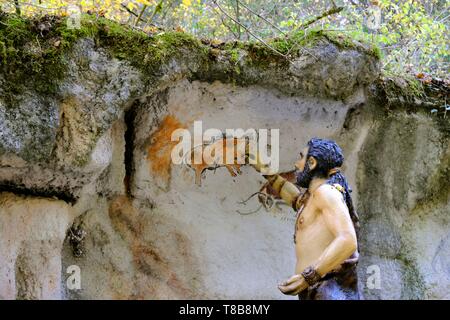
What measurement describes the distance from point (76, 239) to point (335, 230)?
Result: 246 centimetres

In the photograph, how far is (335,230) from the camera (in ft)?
10.6

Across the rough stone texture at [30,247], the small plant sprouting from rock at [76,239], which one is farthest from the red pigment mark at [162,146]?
the rough stone texture at [30,247]

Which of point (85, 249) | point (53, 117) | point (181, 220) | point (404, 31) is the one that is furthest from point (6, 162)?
point (404, 31)

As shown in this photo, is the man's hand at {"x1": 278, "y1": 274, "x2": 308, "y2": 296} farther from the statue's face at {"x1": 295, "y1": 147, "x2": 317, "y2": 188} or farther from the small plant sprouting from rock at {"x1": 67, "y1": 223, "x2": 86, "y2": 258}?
the small plant sprouting from rock at {"x1": 67, "y1": 223, "x2": 86, "y2": 258}

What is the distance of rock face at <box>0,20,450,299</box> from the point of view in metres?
4.28

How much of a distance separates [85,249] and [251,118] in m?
1.74

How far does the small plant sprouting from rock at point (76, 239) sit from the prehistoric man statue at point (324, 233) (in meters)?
2.04

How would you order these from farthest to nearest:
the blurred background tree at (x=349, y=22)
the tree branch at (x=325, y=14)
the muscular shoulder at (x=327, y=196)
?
1. the blurred background tree at (x=349, y=22)
2. the tree branch at (x=325, y=14)
3. the muscular shoulder at (x=327, y=196)

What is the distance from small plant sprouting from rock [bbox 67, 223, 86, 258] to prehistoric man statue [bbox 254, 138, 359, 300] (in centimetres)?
204

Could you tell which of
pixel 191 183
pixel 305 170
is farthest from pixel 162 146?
pixel 305 170

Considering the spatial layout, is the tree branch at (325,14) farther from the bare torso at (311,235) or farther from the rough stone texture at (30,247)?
the rough stone texture at (30,247)

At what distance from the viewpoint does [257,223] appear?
18.1 feet

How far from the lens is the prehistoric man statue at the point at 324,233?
10.5 ft

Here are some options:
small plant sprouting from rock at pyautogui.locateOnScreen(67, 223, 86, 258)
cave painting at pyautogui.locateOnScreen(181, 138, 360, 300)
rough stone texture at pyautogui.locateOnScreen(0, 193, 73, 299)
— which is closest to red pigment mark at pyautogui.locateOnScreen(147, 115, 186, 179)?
small plant sprouting from rock at pyautogui.locateOnScreen(67, 223, 86, 258)
